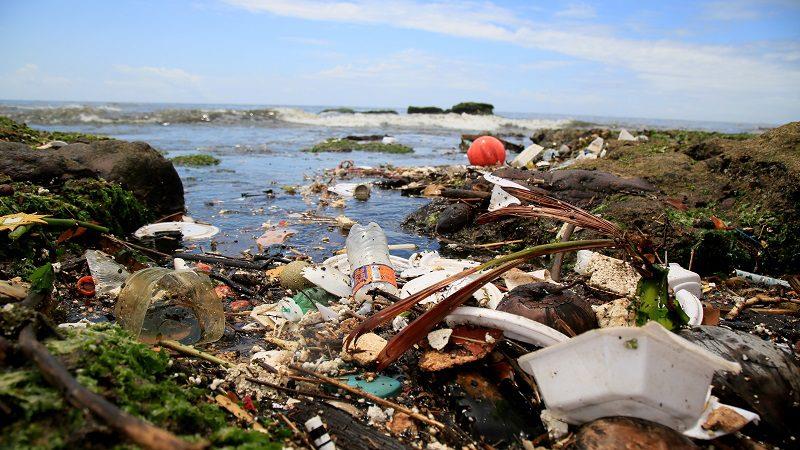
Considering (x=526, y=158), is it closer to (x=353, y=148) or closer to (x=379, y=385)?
(x=353, y=148)

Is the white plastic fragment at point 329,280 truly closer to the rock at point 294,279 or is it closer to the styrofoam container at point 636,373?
the rock at point 294,279

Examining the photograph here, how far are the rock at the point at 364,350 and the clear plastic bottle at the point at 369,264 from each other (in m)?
0.57

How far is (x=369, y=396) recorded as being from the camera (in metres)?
2.63

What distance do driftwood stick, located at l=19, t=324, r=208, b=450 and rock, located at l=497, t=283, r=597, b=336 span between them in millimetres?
1985

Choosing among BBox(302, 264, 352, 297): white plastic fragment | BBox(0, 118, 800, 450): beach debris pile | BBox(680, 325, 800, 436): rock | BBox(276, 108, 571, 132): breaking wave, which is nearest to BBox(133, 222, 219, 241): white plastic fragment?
BBox(0, 118, 800, 450): beach debris pile

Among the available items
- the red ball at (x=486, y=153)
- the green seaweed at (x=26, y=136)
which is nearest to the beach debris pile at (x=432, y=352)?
the green seaweed at (x=26, y=136)

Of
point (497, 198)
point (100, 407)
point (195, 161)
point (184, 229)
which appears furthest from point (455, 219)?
point (195, 161)

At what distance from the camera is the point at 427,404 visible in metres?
2.66

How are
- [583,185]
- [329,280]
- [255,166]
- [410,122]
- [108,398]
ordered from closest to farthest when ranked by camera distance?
[108,398], [329,280], [583,185], [255,166], [410,122]

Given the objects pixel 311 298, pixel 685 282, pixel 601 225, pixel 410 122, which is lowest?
pixel 311 298

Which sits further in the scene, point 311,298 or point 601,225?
point 311,298

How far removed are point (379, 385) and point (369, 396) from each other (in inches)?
6.0

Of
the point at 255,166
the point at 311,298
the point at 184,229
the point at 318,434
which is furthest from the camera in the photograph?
the point at 255,166

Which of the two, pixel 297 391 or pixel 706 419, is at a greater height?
pixel 706 419
